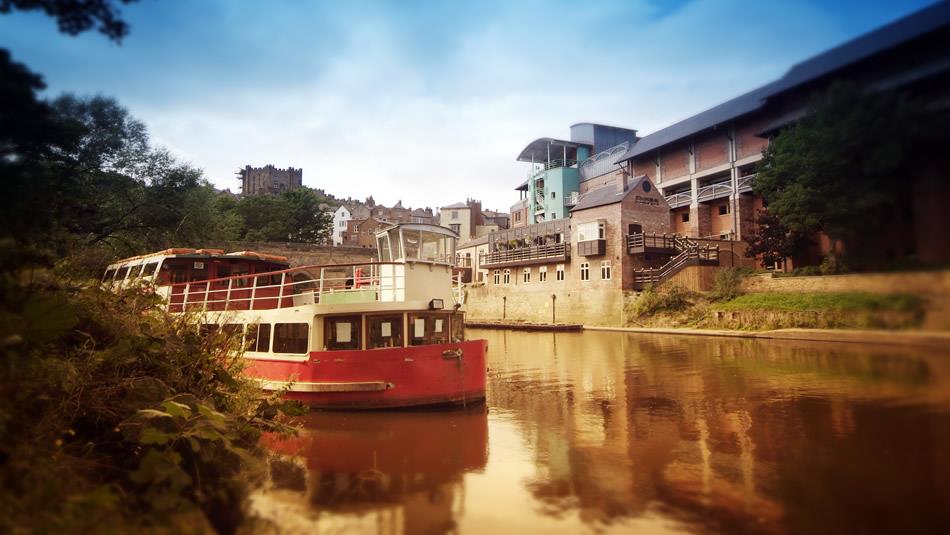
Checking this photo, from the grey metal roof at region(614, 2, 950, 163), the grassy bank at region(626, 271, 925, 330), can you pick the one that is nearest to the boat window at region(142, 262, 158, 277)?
the grey metal roof at region(614, 2, 950, 163)

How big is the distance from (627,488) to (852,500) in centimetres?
243

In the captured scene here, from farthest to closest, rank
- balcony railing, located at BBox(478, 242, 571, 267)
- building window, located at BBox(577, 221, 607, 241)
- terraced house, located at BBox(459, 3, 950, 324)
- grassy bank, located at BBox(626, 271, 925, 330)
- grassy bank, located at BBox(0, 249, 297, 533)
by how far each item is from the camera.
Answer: balcony railing, located at BBox(478, 242, 571, 267)
building window, located at BBox(577, 221, 607, 241)
terraced house, located at BBox(459, 3, 950, 324)
grassy bank, located at BBox(626, 271, 925, 330)
grassy bank, located at BBox(0, 249, 297, 533)

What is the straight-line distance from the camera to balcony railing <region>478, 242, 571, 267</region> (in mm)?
40750

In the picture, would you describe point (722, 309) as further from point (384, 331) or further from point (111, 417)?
point (111, 417)

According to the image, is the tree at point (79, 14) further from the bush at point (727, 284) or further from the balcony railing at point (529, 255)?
the balcony railing at point (529, 255)

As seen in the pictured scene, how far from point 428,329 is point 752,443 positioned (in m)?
7.04

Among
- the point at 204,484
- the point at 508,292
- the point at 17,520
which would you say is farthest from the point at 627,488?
the point at 508,292

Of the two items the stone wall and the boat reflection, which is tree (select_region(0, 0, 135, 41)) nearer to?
the boat reflection

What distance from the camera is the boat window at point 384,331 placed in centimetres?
1160

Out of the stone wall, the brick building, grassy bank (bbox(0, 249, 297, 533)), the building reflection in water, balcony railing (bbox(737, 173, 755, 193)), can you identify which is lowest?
the building reflection in water

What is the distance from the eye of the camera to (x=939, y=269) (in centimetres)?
Answer: 167

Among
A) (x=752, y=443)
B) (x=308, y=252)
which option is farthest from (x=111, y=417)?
(x=308, y=252)

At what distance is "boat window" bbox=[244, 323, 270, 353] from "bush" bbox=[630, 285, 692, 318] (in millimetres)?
26488

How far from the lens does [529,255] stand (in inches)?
1726
